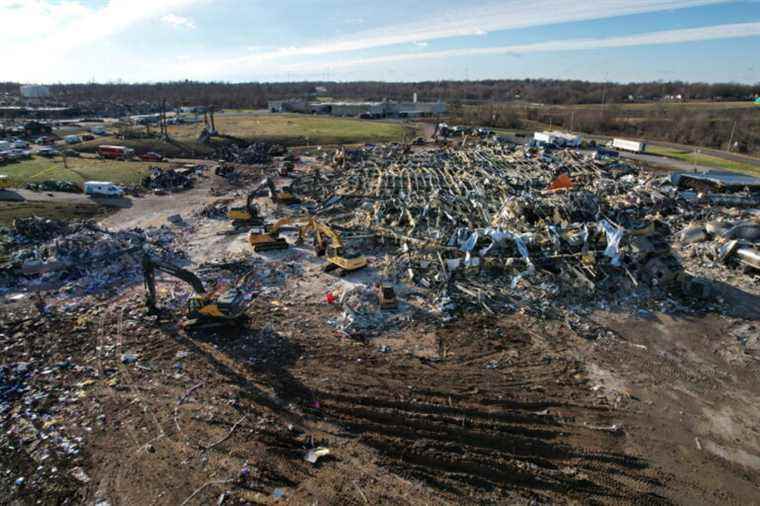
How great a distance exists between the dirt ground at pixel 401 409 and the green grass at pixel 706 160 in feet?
99.7

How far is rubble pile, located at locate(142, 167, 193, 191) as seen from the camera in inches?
1140

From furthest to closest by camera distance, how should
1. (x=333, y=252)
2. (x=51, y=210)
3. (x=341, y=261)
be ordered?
1. (x=51, y=210)
2. (x=333, y=252)
3. (x=341, y=261)

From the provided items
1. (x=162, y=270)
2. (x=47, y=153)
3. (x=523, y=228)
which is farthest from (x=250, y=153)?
(x=162, y=270)

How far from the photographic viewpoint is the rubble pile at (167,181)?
2895 centimetres

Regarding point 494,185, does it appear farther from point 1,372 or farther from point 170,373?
point 1,372

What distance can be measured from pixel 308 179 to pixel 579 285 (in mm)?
21394

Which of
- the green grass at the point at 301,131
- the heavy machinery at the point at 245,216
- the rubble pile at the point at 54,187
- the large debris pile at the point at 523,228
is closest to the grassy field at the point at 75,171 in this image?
the rubble pile at the point at 54,187

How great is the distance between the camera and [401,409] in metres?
9.50

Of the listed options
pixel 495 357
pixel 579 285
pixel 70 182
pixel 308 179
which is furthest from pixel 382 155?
pixel 495 357

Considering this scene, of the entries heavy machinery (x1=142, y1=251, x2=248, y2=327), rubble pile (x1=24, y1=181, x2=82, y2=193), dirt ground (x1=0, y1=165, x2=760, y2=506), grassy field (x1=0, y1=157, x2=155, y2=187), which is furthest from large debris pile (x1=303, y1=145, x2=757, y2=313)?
grassy field (x1=0, y1=157, x2=155, y2=187)

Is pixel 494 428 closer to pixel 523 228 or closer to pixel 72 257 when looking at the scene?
pixel 523 228

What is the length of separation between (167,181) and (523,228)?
24583 millimetres

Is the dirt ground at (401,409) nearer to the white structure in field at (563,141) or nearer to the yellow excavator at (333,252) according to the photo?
the yellow excavator at (333,252)

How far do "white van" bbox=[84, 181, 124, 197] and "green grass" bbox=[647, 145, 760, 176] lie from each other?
47.0m
